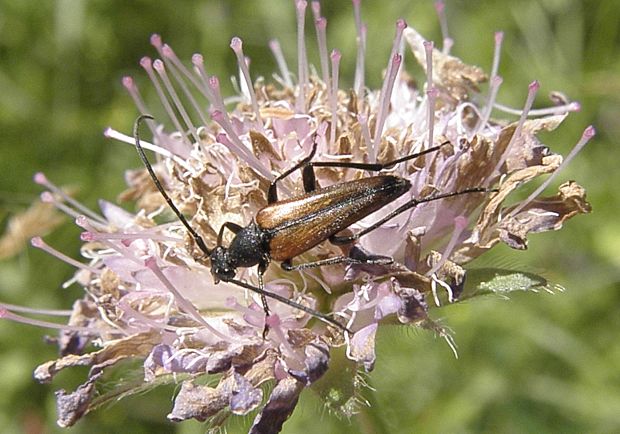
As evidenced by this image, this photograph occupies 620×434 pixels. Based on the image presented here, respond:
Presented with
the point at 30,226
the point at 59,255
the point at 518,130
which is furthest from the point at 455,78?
the point at 30,226

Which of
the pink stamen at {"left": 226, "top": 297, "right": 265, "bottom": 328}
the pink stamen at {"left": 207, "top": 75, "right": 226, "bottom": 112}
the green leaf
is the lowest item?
the pink stamen at {"left": 226, "top": 297, "right": 265, "bottom": 328}

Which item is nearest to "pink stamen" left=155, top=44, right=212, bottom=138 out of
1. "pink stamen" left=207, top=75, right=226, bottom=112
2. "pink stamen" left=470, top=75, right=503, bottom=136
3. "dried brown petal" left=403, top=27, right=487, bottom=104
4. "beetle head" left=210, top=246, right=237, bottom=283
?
"pink stamen" left=207, top=75, right=226, bottom=112

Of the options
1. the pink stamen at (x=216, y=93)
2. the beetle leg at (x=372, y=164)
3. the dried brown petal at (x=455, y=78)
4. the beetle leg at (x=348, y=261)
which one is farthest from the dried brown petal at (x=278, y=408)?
the dried brown petal at (x=455, y=78)

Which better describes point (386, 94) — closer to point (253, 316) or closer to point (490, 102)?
point (490, 102)

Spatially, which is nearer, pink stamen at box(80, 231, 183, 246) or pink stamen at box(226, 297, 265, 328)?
Answer: pink stamen at box(226, 297, 265, 328)

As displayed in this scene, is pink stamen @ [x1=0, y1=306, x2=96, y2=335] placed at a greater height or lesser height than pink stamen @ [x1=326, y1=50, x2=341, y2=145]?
lesser

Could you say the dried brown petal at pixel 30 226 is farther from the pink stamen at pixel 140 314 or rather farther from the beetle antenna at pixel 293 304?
the beetle antenna at pixel 293 304

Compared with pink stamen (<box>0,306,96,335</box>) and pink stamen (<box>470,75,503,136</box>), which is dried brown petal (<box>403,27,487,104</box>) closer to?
pink stamen (<box>470,75,503,136</box>)
